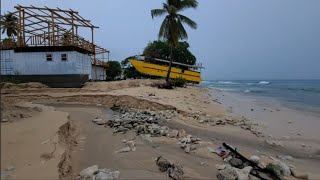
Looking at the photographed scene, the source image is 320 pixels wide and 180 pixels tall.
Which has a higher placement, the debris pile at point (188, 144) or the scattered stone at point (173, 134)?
the scattered stone at point (173, 134)

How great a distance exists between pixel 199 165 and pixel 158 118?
493cm

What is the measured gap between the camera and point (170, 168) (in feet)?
18.6

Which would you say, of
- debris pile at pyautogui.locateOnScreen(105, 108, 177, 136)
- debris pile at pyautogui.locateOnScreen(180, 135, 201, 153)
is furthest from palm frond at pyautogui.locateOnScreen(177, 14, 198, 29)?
debris pile at pyautogui.locateOnScreen(180, 135, 201, 153)

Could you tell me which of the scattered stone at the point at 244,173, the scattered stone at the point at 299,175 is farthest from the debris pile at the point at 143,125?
the scattered stone at the point at 299,175

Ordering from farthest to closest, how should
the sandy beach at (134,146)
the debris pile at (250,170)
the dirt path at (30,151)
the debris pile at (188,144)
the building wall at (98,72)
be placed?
the building wall at (98,72), the debris pile at (188,144), the debris pile at (250,170), the sandy beach at (134,146), the dirt path at (30,151)

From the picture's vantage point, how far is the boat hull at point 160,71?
3278 centimetres

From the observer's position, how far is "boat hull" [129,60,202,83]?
3278 cm

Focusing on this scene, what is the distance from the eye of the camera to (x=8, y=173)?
4.28 m

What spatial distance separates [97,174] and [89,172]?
0.24 meters

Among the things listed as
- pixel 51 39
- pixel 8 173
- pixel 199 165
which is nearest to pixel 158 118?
pixel 199 165

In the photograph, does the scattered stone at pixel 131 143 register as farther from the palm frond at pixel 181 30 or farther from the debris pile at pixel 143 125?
the palm frond at pixel 181 30

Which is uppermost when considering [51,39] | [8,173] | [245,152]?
[51,39]

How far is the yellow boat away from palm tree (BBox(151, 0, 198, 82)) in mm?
6813

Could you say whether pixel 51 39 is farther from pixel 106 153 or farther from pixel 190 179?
pixel 190 179
